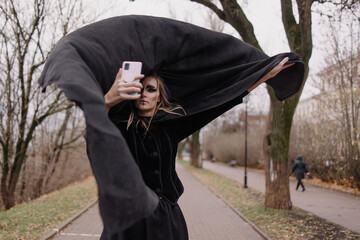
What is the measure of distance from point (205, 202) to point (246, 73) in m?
11.9

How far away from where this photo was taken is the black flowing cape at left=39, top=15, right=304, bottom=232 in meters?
1.59

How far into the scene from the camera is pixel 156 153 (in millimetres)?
2404

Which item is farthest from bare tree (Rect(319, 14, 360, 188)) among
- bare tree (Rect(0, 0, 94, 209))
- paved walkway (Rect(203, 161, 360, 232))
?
bare tree (Rect(0, 0, 94, 209))

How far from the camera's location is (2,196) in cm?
1284

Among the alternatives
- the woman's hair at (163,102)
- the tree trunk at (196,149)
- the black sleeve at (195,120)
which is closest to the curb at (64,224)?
the black sleeve at (195,120)

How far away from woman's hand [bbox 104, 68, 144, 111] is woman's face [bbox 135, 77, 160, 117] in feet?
1.04

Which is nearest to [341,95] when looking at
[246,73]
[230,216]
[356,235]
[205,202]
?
[205,202]

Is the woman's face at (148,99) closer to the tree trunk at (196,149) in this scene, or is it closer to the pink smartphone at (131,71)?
the pink smartphone at (131,71)

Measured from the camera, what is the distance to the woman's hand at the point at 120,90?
210 centimetres

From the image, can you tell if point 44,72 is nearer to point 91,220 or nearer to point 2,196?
point 91,220

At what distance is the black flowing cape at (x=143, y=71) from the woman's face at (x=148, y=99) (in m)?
0.09

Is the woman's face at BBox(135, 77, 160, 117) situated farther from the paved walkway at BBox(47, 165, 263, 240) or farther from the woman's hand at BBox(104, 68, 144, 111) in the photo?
the paved walkway at BBox(47, 165, 263, 240)

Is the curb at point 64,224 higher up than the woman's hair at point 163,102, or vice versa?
the woman's hair at point 163,102

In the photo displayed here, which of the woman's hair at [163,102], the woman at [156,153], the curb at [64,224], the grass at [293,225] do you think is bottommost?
the curb at [64,224]
